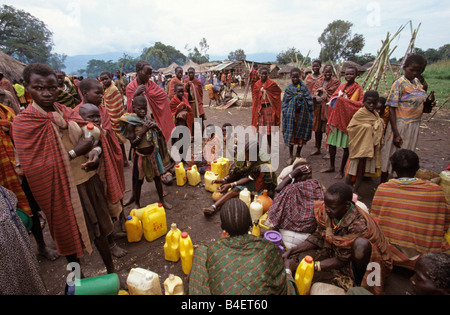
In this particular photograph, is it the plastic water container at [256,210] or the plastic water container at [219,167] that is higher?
the plastic water container at [219,167]

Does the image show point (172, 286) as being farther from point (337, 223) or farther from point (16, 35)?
point (16, 35)

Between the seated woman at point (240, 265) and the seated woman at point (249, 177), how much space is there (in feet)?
5.79

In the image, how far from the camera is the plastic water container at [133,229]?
2.97 meters

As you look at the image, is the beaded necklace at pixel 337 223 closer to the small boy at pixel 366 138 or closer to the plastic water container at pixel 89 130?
the small boy at pixel 366 138

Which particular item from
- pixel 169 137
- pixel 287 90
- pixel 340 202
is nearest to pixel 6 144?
pixel 169 137

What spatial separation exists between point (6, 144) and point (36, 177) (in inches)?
55.3

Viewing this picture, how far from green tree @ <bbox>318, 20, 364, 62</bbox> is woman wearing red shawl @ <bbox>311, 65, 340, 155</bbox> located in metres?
40.6

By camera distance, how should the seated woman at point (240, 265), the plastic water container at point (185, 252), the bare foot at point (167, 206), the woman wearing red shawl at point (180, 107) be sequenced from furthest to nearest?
the woman wearing red shawl at point (180, 107)
the bare foot at point (167, 206)
the plastic water container at point (185, 252)
the seated woman at point (240, 265)

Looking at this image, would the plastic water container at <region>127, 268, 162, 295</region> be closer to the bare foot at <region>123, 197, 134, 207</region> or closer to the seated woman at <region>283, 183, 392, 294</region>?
the seated woman at <region>283, 183, 392, 294</region>

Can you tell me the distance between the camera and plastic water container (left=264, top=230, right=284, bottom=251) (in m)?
2.62

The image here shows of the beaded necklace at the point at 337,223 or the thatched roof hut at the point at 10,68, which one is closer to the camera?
the beaded necklace at the point at 337,223

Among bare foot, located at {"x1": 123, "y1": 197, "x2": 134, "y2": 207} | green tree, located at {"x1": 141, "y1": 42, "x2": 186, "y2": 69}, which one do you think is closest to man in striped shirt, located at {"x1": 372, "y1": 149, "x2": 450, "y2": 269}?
bare foot, located at {"x1": 123, "y1": 197, "x2": 134, "y2": 207}

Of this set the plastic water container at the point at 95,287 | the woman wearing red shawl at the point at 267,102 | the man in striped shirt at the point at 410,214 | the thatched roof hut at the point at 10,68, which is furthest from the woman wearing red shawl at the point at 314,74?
the thatched roof hut at the point at 10,68

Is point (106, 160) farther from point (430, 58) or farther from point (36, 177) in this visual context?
point (430, 58)
